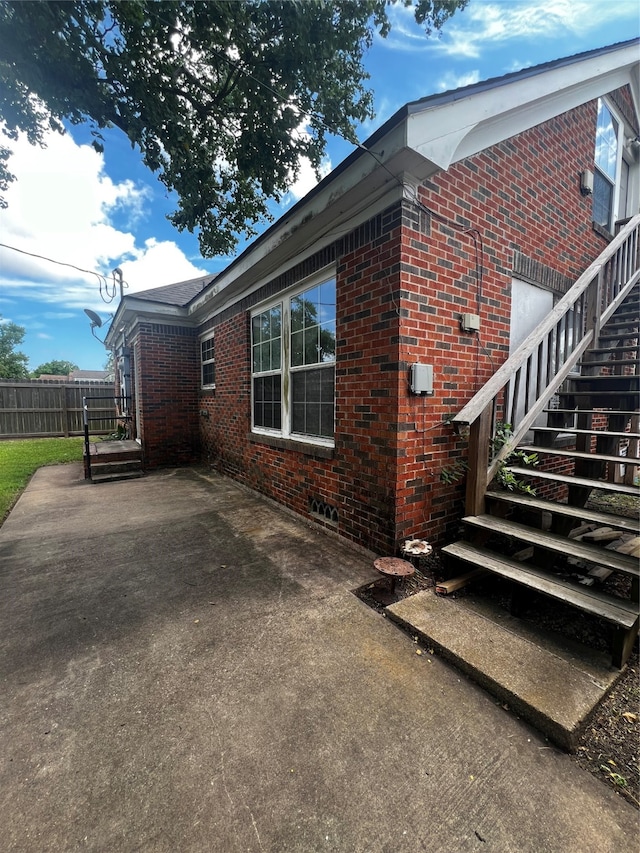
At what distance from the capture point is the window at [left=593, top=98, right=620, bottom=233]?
5332 mm

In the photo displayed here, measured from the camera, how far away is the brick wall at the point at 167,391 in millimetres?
7910

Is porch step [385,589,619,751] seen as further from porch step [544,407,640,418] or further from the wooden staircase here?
porch step [544,407,640,418]

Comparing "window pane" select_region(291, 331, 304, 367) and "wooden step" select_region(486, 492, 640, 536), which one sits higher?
"window pane" select_region(291, 331, 304, 367)

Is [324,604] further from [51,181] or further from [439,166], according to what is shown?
[51,181]

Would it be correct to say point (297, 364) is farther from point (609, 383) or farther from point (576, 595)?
→ point (609, 383)

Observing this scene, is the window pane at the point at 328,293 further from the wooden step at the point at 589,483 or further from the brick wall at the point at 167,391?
the brick wall at the point at 167,391

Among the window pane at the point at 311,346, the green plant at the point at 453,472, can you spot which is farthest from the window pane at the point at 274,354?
the green plant at the point at 453,472

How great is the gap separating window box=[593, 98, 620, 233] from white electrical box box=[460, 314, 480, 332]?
3.73m

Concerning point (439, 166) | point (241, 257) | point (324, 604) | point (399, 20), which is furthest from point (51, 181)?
point (324, 604)

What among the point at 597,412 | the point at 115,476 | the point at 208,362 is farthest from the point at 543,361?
the point at 115,476

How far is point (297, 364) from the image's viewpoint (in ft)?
15.3

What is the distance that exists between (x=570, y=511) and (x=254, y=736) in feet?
8.04

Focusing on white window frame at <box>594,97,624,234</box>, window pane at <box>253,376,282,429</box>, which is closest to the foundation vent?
window pane at <box>253,376,282,429</box>

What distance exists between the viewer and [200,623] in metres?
2.47
